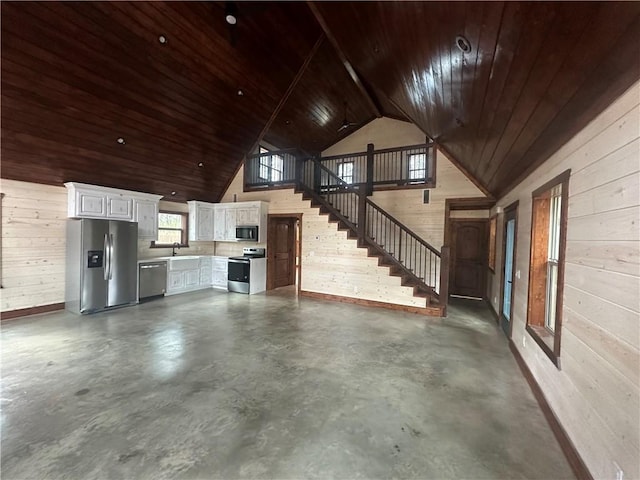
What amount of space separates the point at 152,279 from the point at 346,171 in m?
6.02

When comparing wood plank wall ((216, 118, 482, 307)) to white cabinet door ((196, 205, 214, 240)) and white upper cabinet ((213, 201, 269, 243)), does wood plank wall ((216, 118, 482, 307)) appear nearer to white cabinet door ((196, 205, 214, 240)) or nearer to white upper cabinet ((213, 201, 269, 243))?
white upper cabinet ((213, 201, 269, 243))

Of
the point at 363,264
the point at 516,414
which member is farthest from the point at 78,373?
the point at 363,264

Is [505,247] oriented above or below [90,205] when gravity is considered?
below

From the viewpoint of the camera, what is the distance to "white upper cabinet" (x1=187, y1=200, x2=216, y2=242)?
24.8ft

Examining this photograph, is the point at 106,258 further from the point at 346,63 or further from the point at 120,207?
the point at 346,63

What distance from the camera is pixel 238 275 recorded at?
7277 mm

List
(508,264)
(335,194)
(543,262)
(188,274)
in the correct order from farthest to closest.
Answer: (335,194), (188,274), (508,264), (543,262)

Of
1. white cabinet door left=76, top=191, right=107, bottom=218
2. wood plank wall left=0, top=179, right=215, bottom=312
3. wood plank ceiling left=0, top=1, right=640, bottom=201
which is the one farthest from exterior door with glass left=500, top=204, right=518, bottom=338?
wood plank wall left=0, top=179, right=215, bottom=312

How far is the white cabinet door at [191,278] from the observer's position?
729 cm

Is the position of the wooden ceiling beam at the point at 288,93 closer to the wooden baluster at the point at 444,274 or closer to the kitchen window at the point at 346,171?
the kitchen window at the point at 346,171

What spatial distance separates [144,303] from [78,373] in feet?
11.0

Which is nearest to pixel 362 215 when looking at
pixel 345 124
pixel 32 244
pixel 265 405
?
pixel 345 124

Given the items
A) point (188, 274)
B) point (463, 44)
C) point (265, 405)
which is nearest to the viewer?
point (463, 44)

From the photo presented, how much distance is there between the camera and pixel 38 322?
4.68 m
